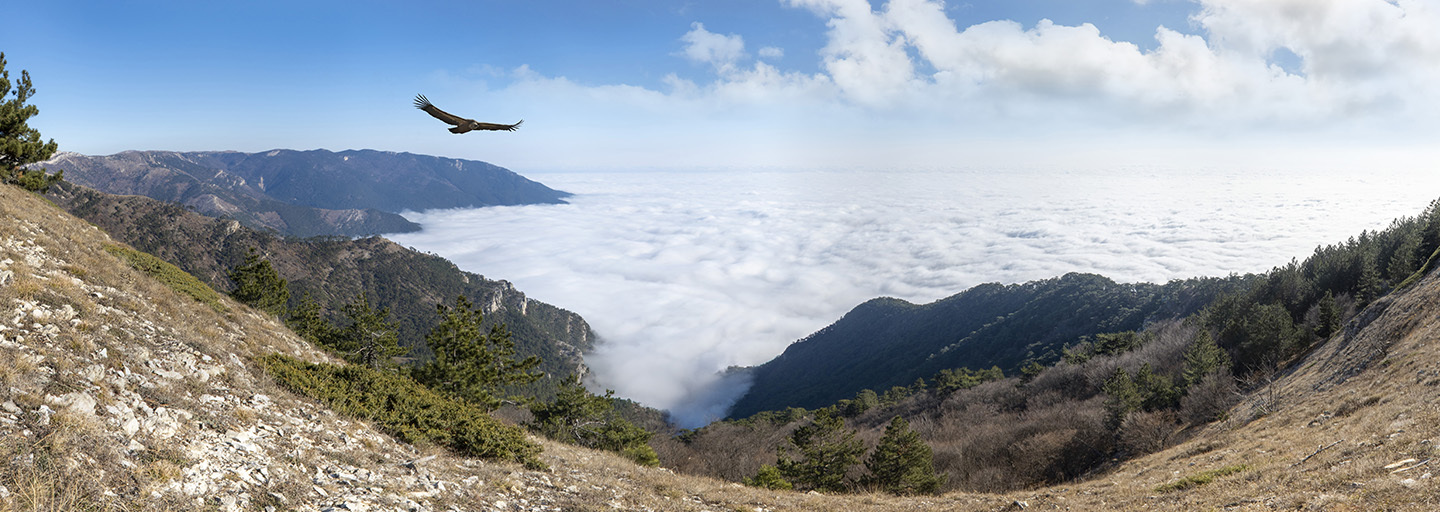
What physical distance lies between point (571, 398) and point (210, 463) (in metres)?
31.2

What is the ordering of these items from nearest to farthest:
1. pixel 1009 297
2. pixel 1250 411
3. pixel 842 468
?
pixel 1250 411 < pixel 842 468 < pixel 1009 297

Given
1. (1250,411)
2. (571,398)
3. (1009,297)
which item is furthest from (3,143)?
(1009,297)

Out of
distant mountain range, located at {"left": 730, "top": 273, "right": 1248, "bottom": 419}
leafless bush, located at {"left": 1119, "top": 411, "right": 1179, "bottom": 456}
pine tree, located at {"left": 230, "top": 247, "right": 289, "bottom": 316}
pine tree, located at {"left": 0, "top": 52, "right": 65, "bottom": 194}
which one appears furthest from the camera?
distant mountain range, located at {"left": 730, "top": 273, "right": 1248, "bottom": 419}

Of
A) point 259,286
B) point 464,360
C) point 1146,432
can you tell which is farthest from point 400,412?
point 1146,432

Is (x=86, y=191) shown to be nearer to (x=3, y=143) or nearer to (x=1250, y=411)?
(x=3, y=143)

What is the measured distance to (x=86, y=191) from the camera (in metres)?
170

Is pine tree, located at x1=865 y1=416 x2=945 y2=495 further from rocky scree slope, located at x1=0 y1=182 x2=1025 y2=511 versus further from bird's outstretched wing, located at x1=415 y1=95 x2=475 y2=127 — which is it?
bird's outstretched wing, located at x1=415 y1=95 x2=475 y2=127

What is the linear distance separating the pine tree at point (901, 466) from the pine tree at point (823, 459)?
175 centimetres

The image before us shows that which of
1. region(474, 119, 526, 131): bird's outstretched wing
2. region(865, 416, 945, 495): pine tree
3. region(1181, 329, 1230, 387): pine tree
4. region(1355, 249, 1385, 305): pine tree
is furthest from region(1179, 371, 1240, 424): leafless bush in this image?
region(474, 119, 526, 131): bird's outstretched wing

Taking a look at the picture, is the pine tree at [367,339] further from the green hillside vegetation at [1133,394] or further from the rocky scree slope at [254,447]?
the green hillside vegetation at [1133,394]

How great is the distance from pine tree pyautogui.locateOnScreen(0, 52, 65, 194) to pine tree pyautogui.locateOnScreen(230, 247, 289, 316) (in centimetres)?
1320

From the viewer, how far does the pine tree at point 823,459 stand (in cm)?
3369

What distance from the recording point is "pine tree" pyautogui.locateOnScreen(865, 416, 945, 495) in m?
32.6

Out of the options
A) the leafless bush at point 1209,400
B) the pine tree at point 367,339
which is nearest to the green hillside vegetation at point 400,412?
the pine tree at point 367,339
